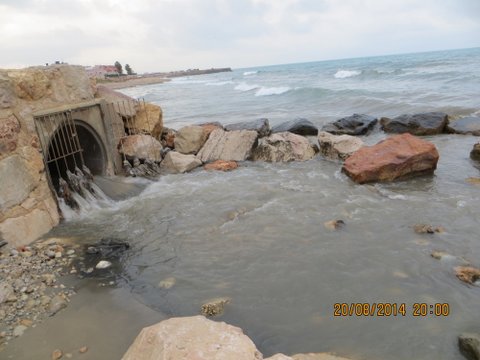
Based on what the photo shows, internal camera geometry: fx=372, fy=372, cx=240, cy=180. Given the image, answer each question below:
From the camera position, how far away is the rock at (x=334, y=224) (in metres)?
5.80

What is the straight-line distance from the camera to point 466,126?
1168cm

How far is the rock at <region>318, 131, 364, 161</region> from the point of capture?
9.84 metres

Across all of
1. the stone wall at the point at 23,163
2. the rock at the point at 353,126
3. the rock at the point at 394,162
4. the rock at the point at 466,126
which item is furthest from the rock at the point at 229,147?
the rock at the point at 466,126

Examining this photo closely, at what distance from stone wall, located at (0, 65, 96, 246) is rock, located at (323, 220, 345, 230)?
4.72m

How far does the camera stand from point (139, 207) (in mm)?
7500

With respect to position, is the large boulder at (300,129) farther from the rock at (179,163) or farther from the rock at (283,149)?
the rock at (179,163)

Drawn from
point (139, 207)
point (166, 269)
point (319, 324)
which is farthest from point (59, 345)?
point (139, 207)

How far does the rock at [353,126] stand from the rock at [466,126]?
246cm

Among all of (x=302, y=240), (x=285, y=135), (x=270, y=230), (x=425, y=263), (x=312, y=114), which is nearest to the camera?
(x=425, y=263)

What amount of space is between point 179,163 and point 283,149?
2.90 m

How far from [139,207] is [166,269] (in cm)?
274

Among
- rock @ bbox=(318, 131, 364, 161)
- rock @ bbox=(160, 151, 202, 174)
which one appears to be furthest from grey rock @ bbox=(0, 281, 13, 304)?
rock @ bbox=(318, 131, 364, 161)

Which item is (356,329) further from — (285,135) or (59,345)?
(285,135)

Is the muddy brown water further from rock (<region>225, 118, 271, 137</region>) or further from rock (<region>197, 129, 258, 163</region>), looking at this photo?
rock (<region>225, 118, 271, 137</region>)
